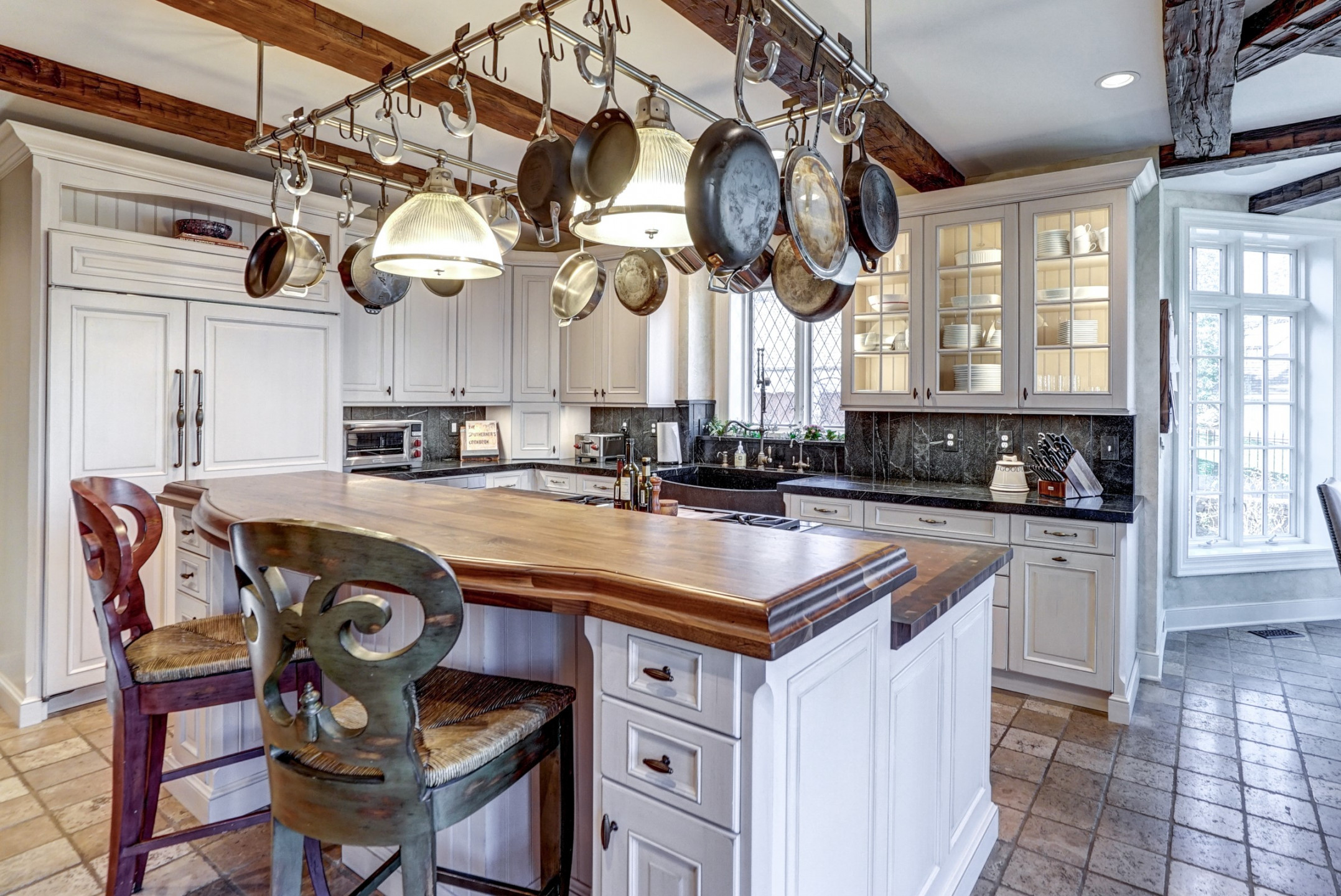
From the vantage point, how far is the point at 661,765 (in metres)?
1.18

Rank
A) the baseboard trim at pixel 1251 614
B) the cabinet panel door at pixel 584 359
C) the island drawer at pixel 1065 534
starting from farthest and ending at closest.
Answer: the cabinet panel door at pixel 584 359, the baseboard trim at pixel 1251 614, the island drawer at pixel 1065 534

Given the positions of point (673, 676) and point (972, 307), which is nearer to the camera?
point (673, 676)

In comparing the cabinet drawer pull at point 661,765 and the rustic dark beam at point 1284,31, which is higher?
the rustic dark beam at point 1284,31

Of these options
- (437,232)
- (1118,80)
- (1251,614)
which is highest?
(1118,80)

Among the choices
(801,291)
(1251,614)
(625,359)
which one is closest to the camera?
(801,291)

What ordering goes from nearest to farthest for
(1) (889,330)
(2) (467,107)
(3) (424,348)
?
1. (2) (467,107)
2. (1) (889,330)
3. (3) (424,348)

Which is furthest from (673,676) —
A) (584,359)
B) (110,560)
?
(584,359)

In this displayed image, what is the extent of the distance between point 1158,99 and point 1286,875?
2902 millimetres

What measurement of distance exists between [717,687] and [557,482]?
4139mm

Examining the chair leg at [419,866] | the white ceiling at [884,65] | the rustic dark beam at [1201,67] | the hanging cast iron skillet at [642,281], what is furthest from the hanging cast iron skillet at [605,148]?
the rustic dark beam at [1201,67]

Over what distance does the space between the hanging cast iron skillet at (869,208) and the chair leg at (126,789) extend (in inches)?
81.3

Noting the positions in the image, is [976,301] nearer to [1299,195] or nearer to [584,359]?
[1299,195]

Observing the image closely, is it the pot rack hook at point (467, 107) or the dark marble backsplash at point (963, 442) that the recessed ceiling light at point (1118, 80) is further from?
Answer: the pot rack hook at point (467, 107)

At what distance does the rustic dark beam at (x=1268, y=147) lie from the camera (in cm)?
330
